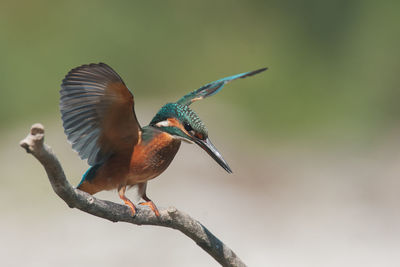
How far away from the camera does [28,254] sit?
486 cm

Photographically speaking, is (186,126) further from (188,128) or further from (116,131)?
(116,131)

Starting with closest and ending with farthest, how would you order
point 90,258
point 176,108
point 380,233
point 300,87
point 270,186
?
point 176,108
point 90,258
point 380,233
point 270,186
point 300,87

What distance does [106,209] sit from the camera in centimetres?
187

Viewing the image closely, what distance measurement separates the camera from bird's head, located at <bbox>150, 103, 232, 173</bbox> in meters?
2.08

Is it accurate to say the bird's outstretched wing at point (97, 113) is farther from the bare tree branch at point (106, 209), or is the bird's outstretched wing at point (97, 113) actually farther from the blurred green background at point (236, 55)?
the blurred green background at point (236, 55)

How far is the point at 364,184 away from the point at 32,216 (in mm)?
2915

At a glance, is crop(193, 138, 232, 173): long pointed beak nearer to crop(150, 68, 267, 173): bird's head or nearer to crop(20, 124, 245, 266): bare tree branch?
crop(150, 68, 267, 173): bird's head

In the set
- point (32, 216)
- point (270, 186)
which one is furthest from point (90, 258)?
point (270, 186)

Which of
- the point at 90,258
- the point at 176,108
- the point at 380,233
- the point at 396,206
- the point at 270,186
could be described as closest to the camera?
the point at 176,108

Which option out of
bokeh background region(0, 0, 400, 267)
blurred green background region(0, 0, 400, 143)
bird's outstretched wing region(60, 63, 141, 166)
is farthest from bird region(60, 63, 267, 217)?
blurred green background region(0, 0, 400, 143)

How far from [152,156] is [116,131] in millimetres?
140

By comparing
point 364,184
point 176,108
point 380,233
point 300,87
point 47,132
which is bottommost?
point 380,233

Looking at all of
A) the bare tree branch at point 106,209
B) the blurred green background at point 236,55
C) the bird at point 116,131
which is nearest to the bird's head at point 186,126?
the bird at point 116,131

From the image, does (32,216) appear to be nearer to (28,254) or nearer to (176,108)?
(28,254)
